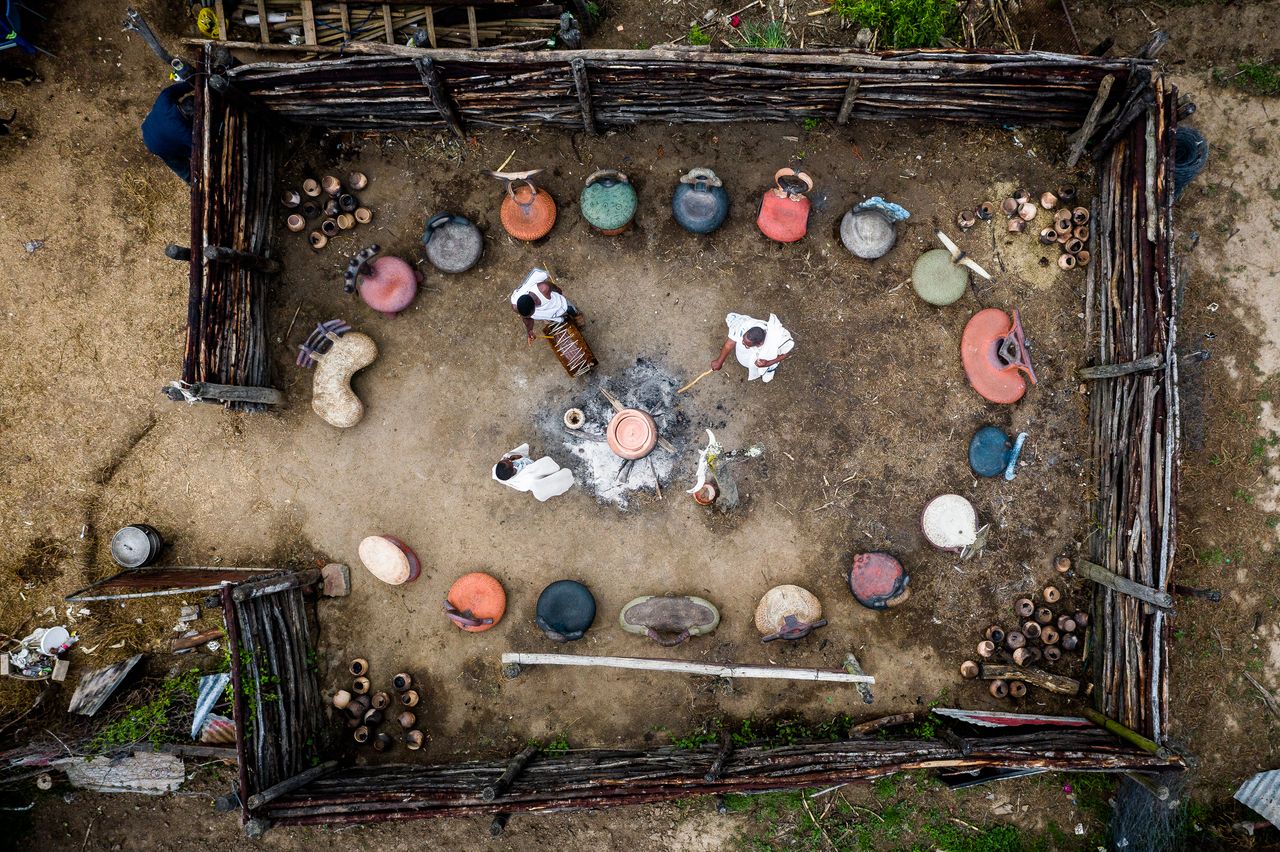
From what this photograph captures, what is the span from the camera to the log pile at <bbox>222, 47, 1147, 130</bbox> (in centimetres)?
645

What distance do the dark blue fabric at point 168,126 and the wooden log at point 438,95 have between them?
7.50 ft

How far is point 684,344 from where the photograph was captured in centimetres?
765

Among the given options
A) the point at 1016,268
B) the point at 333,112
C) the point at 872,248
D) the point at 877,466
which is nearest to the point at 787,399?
the point at 877,466

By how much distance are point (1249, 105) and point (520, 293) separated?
25.6ft

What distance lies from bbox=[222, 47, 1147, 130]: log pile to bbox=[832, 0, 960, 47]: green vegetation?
0.78 meters

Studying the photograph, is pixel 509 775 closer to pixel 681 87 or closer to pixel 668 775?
pixel 668 775

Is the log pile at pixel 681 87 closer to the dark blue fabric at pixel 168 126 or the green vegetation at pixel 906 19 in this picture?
the dark blue fabric at pixel 168 126

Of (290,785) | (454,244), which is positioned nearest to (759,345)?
(454,244)

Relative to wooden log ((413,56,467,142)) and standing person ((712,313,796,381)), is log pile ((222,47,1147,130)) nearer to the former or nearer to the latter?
wooden log ((413,56,467,142))

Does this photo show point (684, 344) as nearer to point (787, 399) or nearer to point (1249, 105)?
point (787, 399)

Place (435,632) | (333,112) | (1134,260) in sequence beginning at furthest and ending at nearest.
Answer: (435,632), (333,112), (1134,260)

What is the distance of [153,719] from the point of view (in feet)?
23.8

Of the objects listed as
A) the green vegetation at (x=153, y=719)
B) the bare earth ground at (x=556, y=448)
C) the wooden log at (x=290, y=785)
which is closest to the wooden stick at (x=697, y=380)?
the bare earth ground at (x=556, y=448)

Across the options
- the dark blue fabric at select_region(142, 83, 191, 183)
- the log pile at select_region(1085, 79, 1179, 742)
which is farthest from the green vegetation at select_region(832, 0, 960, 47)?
the dark blue fabric at select_region(142, 83, 191, 183)
